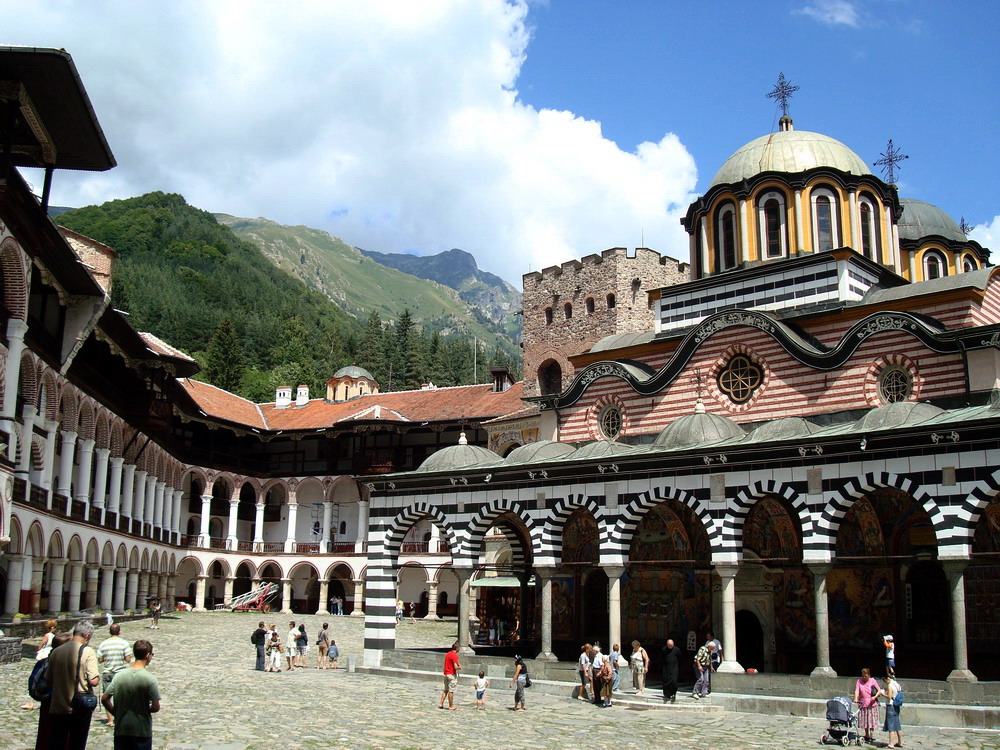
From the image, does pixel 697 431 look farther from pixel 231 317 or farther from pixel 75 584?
pixel 231 317

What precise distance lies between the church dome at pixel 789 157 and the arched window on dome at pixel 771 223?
714 mm

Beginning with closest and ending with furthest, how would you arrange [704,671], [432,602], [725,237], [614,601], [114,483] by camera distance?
[704,671]
[614,601]
[725,237]
[114,483]
[432,602]

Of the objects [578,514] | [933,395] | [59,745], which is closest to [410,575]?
[578,514]

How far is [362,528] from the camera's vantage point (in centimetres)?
4791

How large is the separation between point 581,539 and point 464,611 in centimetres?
379

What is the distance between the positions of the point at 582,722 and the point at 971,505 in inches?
249

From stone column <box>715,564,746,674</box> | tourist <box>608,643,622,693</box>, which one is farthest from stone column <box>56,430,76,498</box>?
stone column <box>715,564,746,674</box>

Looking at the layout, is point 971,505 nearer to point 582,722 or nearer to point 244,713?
point 582,722

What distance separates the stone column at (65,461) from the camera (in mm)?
28766

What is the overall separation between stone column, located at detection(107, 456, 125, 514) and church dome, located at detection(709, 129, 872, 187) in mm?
21376

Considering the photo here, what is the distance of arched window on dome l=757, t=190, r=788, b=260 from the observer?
80.3ft

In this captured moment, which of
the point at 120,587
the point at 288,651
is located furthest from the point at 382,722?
the point at 120,587

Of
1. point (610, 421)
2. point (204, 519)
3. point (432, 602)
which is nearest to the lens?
point (610, 421)

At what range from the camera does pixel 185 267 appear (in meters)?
94.9
